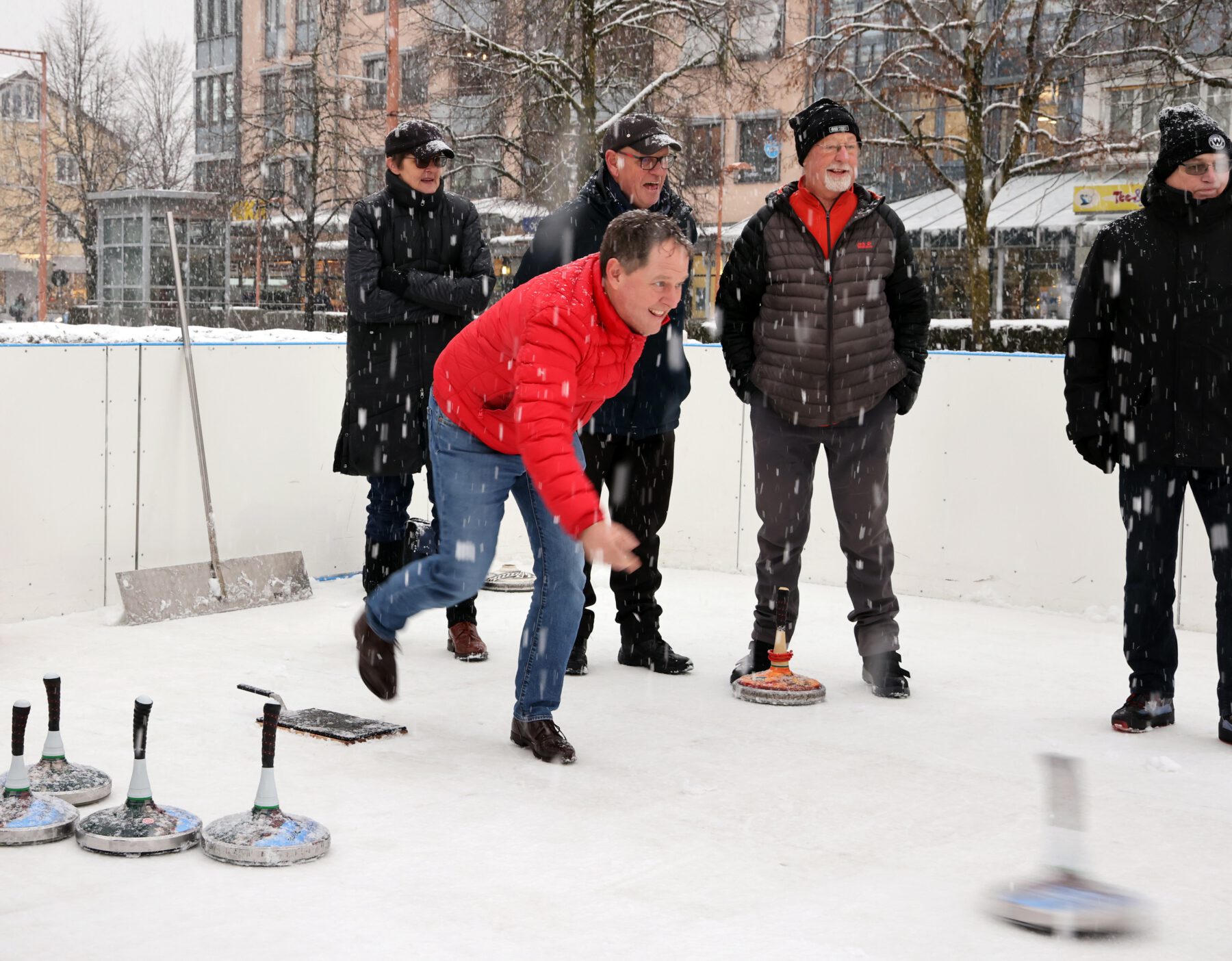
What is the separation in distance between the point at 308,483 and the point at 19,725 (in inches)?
161

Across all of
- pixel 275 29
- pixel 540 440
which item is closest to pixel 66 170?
pixel 275 29

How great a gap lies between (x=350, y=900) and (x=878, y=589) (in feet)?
9.05

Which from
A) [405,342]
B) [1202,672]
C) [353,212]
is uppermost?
[353,212]

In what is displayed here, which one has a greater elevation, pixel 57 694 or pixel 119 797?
pixel 57 694

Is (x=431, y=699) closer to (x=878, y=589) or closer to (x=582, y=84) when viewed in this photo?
(x=878, y=589)

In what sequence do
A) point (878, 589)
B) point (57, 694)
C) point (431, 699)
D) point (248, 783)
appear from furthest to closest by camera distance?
point (878, 589), point (431, 699), point (248, 783), point (57, 694)

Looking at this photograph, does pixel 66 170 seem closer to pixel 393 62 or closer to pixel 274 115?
pixel 274 115

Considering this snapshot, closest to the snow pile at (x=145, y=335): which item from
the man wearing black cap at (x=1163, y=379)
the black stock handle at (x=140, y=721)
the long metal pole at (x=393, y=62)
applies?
the black stock handle at (x=140, y=721)

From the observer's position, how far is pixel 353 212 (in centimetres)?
582

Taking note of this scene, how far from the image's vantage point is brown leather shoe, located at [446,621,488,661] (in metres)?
5.70

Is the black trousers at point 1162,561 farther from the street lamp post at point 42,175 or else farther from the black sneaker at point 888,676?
the street lamp post at point 42,175

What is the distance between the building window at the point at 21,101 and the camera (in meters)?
48.0

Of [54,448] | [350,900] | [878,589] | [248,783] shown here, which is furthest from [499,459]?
[54,448]

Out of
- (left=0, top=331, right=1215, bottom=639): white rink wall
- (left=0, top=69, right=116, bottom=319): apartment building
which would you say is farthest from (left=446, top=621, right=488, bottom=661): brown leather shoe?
(left=0, top=69, right=116, bottom=319): apartment building
